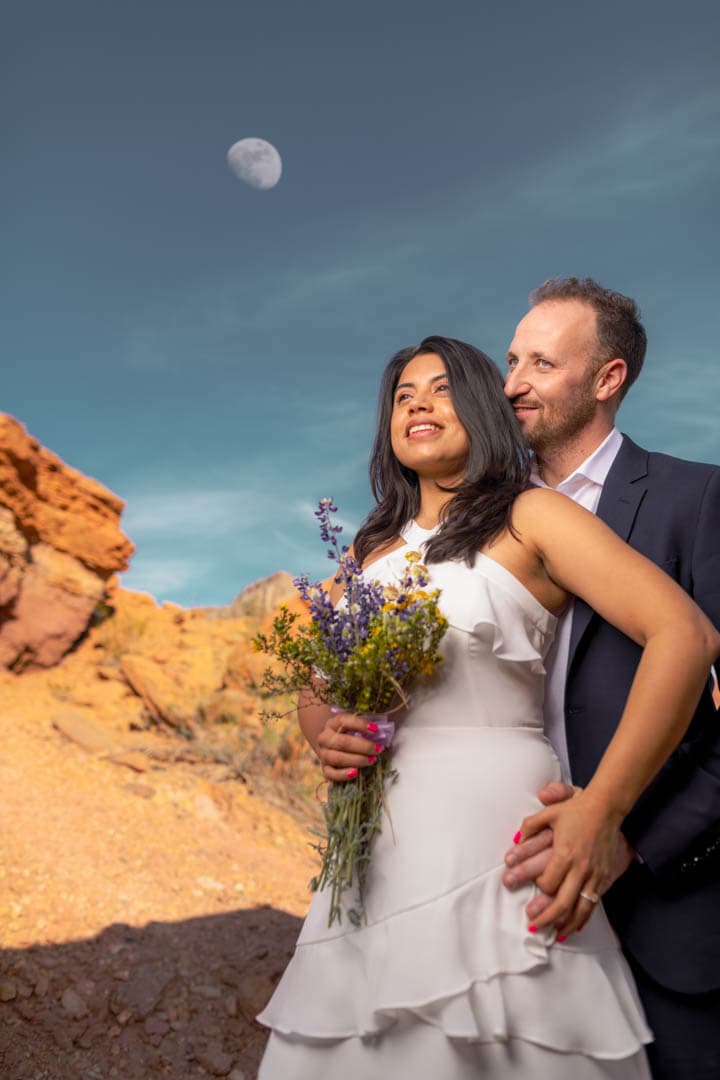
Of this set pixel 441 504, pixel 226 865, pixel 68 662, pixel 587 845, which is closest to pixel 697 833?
pixel 587 845

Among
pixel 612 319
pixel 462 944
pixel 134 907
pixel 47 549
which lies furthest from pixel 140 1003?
pixel 47 549

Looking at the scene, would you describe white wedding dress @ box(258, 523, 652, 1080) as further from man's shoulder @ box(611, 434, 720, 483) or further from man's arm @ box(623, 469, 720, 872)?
man's shoulder @ box(611, 434, 720, 483)

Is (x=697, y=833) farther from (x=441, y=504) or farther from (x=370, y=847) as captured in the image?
(x=441, y=504)

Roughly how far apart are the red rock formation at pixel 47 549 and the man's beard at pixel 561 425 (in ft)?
27.0

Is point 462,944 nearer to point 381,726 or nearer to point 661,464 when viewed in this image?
point 381,726

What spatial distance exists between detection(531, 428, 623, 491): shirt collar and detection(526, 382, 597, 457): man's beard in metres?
0.12

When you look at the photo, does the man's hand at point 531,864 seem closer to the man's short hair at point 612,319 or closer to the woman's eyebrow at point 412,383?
the woman's eyebrow at point 412,383

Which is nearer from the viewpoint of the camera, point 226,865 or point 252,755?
point 226,865

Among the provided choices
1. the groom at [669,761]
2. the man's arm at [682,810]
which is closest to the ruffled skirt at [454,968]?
the groom at [669,761]

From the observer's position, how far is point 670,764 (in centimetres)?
236

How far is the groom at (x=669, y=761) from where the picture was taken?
2273mm

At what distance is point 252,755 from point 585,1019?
7270 mm

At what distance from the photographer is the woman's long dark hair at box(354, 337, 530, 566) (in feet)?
8.44

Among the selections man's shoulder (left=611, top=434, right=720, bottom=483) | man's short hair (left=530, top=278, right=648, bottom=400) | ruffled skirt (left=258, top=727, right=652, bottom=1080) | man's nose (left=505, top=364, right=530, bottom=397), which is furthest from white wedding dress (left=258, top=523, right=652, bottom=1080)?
man's short hair (left=530, top=278, right=648, bottom=400)
